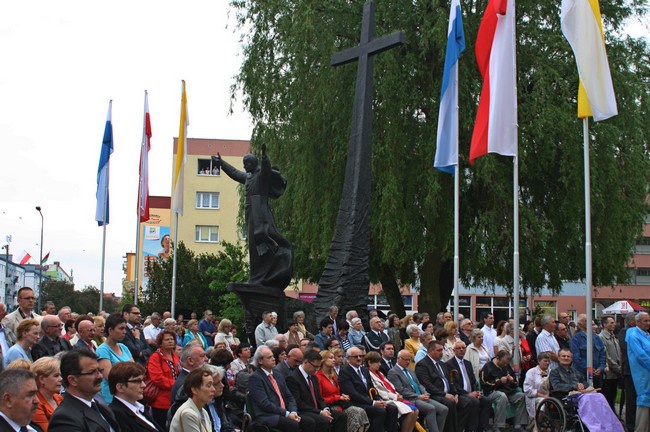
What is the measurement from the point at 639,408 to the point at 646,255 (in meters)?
56.1

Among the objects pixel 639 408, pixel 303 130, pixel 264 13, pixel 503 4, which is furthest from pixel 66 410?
pixel 264 13

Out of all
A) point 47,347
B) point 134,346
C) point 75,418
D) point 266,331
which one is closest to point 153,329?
point 266,331

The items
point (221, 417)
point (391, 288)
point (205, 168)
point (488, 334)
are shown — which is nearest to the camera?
point (221, 417)

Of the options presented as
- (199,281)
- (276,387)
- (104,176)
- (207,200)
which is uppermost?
(207,200)

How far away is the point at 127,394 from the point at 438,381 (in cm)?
625

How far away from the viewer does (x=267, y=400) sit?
28.8 feet

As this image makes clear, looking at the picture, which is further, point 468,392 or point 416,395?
point 468,392

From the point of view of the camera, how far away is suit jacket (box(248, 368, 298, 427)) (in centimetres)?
875

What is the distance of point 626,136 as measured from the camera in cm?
2131

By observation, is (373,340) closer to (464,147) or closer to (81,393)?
(81,393)

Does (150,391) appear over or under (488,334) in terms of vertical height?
under

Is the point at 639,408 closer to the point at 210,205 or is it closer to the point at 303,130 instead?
the point at 303,130

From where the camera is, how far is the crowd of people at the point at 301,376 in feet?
18.3

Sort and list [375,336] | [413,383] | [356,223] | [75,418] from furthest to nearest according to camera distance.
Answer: [356,223]
[375,336]
[413,383]
[75,418]
